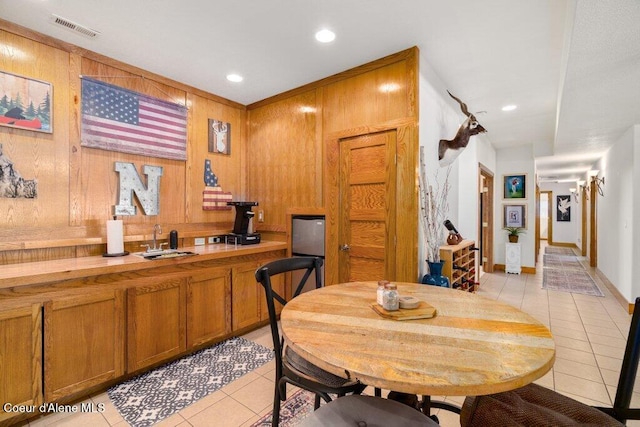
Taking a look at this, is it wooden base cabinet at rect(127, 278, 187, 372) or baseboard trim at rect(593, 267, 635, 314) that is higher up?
wooden base cabinet at rect(127, 278, 187, 372)

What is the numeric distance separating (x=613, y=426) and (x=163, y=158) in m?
3.92

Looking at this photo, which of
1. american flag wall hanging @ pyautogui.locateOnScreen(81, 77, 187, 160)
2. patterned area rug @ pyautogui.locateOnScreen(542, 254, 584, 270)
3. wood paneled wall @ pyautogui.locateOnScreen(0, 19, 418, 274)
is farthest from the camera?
patterned area rug @ pyautogui.locateOnScreen(542, 254, 584, 270)

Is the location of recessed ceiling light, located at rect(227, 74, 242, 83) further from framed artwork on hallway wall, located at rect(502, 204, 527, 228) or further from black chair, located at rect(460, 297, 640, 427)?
framed artwork on hallway wall, located at rect(502, 204, 527, 228)

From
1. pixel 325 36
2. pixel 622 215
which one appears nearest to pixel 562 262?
pixel 622 215

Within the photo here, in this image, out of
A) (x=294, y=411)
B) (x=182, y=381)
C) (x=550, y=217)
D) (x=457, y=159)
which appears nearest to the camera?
(x=294, y=411)

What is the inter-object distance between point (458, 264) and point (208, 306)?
2.82 metres

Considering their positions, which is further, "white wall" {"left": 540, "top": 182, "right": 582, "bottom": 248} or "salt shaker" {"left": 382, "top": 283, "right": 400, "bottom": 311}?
"white wall" {"left": 540, "top": 182, "right": 582, "bottom": 248}

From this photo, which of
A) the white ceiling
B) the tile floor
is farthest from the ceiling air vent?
the tile floor

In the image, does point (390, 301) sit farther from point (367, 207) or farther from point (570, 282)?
point (570, 282)

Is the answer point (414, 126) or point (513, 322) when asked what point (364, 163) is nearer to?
point (414, 126)

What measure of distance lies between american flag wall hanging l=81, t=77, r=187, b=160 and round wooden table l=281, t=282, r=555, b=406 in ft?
8.72

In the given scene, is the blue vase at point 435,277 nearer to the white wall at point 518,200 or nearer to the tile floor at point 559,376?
the tile floor at point 559,376

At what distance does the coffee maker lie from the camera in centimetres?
362

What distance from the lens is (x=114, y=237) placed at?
2.74m
